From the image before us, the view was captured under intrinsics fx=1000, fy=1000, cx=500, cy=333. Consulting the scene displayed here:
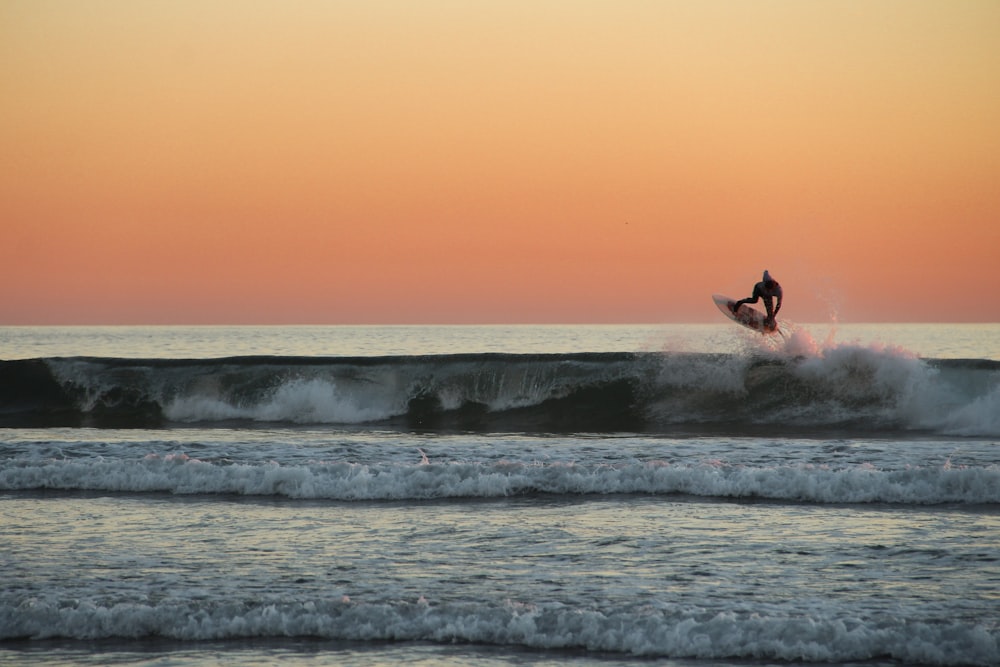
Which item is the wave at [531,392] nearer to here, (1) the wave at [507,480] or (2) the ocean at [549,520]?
(2) the ocean at [549,520]

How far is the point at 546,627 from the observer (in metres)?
7.42

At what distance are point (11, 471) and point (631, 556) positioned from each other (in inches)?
374

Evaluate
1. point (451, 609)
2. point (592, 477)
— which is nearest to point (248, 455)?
point (592, 477)

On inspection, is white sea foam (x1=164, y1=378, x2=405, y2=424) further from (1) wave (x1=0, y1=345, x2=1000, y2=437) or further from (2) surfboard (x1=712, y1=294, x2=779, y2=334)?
(2) surfboard (x1=712, y1=294, x2=779, y2=334)

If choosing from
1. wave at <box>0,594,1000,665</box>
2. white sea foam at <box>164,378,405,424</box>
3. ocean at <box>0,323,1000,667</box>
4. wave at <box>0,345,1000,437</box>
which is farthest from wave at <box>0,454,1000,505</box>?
white sea foam at <box>164,378,405,424</box>

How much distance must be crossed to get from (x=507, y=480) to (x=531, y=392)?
10.9 m

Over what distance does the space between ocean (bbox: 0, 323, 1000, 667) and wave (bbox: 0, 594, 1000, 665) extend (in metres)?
0.02

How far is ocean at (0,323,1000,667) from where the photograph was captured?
289 inches

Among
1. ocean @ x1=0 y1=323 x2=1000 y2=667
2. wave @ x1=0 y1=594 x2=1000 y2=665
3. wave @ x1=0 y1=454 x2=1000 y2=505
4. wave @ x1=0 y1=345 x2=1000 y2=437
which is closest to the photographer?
wave @ x1=0 y1=594 x2=1000 y2=665

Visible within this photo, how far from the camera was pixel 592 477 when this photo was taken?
13.3 metres

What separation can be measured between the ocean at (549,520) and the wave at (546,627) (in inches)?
0.8

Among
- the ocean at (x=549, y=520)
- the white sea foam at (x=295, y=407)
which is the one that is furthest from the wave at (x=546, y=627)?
the white sea foam at (x=295, y=407)

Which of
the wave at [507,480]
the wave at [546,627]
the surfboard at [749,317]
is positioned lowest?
the wave at [546,627]

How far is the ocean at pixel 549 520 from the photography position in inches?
289
